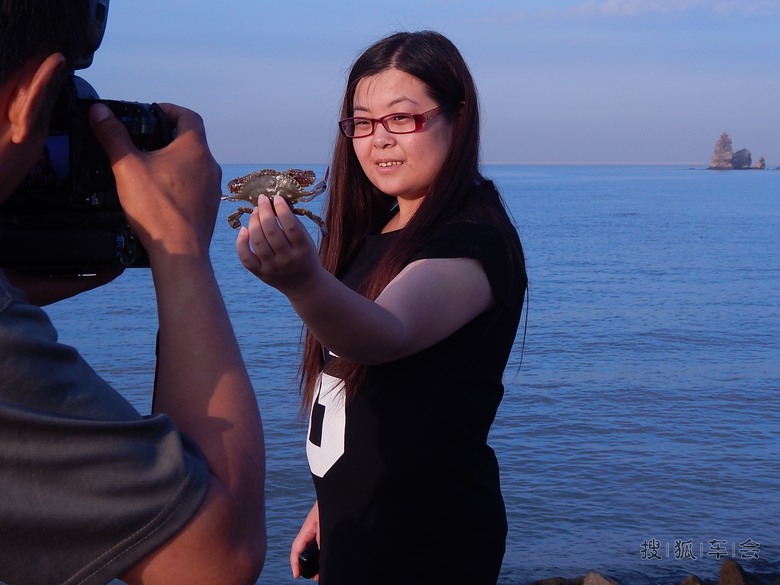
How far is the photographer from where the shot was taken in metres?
1.03

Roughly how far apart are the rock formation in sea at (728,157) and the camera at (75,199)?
13476 cm

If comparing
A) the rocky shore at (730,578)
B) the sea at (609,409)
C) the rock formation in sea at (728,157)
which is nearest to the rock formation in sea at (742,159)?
the rock formation in sea at (728,157)

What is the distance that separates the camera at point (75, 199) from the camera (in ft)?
4.58

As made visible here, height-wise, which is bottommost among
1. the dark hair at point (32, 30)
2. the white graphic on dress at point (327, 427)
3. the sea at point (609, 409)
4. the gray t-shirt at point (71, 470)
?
the sea at point (609, 409)

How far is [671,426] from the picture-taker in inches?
405

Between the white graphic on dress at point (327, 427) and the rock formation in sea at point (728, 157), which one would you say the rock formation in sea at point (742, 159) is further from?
the white graphic on dress at point (327, 427)

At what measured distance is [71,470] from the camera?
1.05 metres

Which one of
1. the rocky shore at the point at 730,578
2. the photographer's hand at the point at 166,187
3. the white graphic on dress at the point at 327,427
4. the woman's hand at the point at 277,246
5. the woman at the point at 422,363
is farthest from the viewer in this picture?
the rocky shore at the point at 730,578

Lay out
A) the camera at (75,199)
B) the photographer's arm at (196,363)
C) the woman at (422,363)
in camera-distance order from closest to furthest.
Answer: the photographer's arm at (196,363) < the camera at (75,199) < the woman at (422,363)

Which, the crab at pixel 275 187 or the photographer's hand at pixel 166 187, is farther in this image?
the crab at pixel 275 187

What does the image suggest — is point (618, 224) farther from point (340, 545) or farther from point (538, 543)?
point (340, 545)

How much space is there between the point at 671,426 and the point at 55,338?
32.8 feet

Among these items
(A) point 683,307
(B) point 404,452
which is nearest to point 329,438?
(B) point 404,452

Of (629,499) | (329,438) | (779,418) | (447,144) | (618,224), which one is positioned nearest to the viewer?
(329,438)
